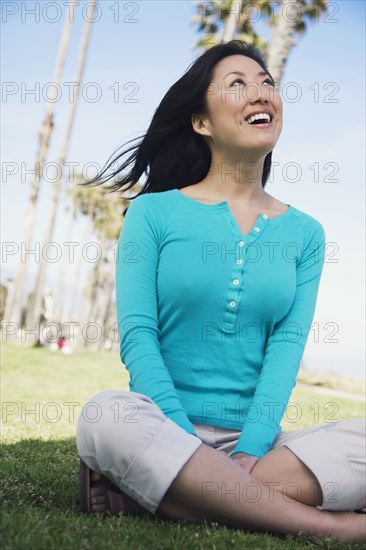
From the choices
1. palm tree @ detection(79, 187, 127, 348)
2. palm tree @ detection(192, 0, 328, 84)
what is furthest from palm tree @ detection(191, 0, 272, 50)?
palm tree @ detection(79, 187, 127, 348)

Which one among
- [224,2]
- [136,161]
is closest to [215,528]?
[136,161]

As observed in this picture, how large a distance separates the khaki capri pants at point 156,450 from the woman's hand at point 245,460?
0.17 metres

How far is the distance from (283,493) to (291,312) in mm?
1013

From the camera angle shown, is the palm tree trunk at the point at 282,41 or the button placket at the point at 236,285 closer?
the button placket at the point at 236,285

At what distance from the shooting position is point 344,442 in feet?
9.57

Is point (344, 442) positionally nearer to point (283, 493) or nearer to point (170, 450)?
point (283, 493)

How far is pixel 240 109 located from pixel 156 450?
1.84 m

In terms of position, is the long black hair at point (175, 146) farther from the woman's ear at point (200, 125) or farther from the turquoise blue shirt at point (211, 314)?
the turquoise blue shirt at point (211, 314)

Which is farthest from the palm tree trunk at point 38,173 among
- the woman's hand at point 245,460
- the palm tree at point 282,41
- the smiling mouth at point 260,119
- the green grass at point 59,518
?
the woman's hand at point 245,460

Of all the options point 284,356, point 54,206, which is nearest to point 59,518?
point 284,356

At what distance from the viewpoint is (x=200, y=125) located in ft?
13.3

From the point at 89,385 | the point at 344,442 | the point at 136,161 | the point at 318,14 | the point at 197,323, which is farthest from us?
the point at 318,14

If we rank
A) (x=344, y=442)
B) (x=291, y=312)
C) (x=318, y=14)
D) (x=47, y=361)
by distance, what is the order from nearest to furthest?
(x=344, y=442), (x=291, y=312), (x=47, y=361), (x=318, y=14)

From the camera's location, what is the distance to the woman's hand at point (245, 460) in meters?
2.97
